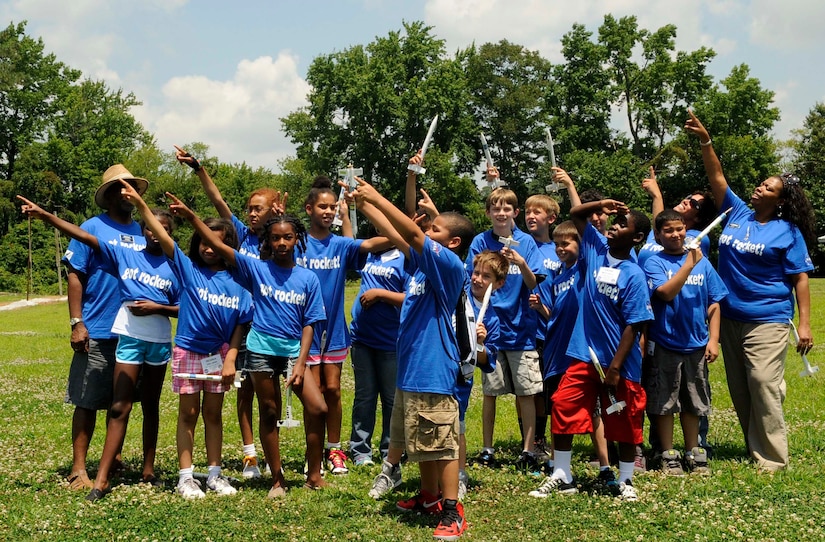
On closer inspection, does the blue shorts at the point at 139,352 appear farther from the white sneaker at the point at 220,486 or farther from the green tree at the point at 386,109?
the green tree at the point at 386,109

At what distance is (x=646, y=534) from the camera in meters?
5.31

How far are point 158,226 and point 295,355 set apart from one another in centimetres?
143

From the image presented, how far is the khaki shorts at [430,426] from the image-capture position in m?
5.43

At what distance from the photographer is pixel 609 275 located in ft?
20.7

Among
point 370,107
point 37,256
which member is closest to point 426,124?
point 370,107

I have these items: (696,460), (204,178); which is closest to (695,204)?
(696,460)

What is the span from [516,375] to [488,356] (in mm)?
1114

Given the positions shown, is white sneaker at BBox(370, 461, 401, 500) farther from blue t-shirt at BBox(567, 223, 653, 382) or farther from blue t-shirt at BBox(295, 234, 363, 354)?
blue t-shirt at BBox(567, 223, 653, 382)

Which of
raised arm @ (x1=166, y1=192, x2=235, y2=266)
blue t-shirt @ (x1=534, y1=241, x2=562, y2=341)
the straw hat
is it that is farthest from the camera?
blue t-shirt @ (x1=534, y1=241, x2=562, y2=341)

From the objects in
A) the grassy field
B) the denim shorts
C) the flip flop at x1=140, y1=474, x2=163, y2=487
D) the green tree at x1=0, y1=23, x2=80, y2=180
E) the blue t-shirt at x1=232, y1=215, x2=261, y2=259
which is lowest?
the grassy field

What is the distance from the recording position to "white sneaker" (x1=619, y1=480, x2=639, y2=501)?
6.03 m

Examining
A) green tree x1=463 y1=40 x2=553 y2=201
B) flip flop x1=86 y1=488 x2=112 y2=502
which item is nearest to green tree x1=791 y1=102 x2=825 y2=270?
green tree x1=463 y1=40 x2=553 y2=201

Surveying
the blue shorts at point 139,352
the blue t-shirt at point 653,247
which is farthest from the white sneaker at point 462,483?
the blue shorts at point 139,352

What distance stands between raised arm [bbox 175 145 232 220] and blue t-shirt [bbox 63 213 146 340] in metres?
0.71
